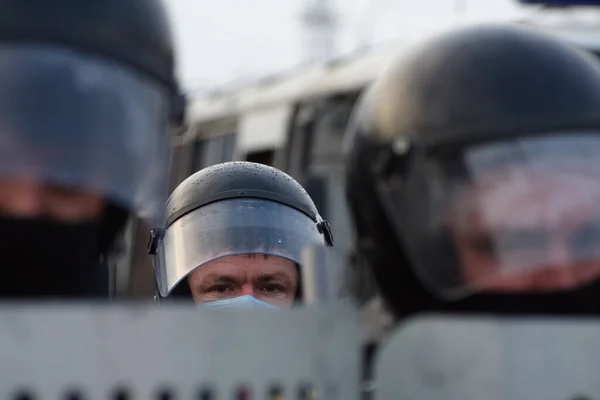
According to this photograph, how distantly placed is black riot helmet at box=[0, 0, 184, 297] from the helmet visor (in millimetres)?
1670

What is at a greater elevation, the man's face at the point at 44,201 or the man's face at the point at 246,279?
the man's face at the point at 246,279

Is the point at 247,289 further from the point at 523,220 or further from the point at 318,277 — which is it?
the point at 318,277

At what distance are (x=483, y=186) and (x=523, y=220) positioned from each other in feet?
0.27

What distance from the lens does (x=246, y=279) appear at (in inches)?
131

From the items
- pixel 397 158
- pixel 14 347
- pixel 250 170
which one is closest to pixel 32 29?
pixel 14 347

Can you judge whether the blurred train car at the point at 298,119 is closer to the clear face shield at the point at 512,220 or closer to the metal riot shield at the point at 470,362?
the clear face shield at the point at 512,220

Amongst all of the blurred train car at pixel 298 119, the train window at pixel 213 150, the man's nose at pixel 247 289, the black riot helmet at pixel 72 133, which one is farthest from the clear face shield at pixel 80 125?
the train window at pixel 213 150

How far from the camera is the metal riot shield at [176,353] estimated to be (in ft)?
4.65

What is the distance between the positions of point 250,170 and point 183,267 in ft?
1.56

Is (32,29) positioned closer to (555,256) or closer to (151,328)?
(151,328)

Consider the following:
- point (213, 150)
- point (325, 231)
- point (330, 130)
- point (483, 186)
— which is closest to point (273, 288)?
point (325, 231)

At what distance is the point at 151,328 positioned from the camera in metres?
1.45

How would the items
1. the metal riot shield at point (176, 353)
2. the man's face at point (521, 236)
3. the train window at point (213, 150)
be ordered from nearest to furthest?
the metal riot shield at point (176, 353), the man's face at point (521, 236), the train window at point (213, 150)

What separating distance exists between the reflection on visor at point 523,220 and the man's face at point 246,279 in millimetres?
1470
